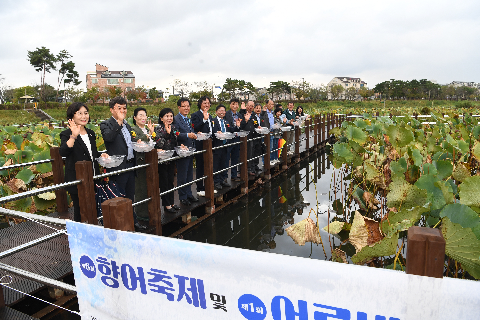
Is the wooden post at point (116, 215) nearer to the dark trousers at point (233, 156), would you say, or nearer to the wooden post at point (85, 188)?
the wooden post at point (85, 188)

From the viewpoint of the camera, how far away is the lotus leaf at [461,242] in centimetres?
173

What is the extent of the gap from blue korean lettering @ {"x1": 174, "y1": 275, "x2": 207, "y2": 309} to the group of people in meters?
2.35

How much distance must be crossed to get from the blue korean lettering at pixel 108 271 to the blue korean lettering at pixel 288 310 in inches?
29.3

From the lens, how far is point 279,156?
31.0 ft

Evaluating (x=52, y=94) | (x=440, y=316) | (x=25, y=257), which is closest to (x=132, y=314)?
(x=440, y=316)

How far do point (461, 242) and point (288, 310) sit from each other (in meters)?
1.17

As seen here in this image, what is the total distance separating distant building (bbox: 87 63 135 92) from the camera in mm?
75131

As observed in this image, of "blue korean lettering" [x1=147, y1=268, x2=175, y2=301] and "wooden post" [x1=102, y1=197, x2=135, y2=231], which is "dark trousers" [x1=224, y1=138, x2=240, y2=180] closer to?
"wooden post" [x1=102, y1=197, x2=135, y2=231]

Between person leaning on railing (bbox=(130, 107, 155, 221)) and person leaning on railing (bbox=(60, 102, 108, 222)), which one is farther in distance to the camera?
person leaning on railing (bbox=(130, 107, 155, 221))

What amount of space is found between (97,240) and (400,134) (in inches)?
169

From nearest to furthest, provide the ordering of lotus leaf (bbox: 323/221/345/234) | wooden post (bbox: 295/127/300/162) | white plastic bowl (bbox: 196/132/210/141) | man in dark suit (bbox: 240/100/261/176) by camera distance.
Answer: lotus leaf (bbox: 323/221/345/234) → white plastic bowl (bbox: 196/132/210/141) → man in dark suit (bbox: 240/100/261/176) → wooden post (bbox: 295/127/300/162)

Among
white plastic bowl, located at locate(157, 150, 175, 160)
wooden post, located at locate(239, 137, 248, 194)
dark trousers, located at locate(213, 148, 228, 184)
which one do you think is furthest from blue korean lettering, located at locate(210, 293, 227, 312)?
wooden post, located at locate(239, 137, 248, 194)

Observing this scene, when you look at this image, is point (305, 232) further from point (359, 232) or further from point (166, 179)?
point (166, 179)

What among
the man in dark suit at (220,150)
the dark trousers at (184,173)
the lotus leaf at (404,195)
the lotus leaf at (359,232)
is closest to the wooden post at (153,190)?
the dark trousers at (184,173)
